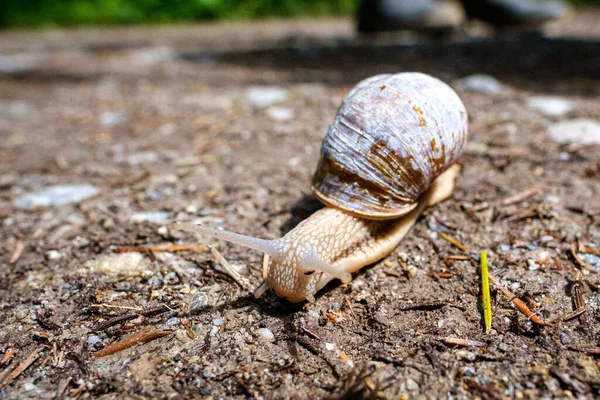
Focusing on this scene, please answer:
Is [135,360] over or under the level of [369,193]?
under

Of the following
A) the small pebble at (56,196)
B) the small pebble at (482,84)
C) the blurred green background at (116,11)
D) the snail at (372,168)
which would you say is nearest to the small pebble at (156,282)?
the snail at (372,168)

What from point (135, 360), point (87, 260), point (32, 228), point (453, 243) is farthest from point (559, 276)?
point (32, 228)

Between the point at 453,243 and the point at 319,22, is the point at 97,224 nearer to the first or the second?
the point at 453,243

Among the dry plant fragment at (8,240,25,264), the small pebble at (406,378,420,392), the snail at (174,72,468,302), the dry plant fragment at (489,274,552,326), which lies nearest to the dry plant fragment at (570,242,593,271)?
the dry plant fragment at (489,274,552,326)

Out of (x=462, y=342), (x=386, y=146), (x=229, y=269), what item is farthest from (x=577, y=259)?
(x=229, y=269)

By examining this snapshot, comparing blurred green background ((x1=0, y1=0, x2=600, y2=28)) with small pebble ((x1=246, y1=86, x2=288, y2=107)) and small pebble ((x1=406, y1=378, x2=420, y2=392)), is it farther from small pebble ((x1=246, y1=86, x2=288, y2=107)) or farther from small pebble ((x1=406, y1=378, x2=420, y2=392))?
small pebble ((x1=406, y1=378, x2=420, y2=392))
